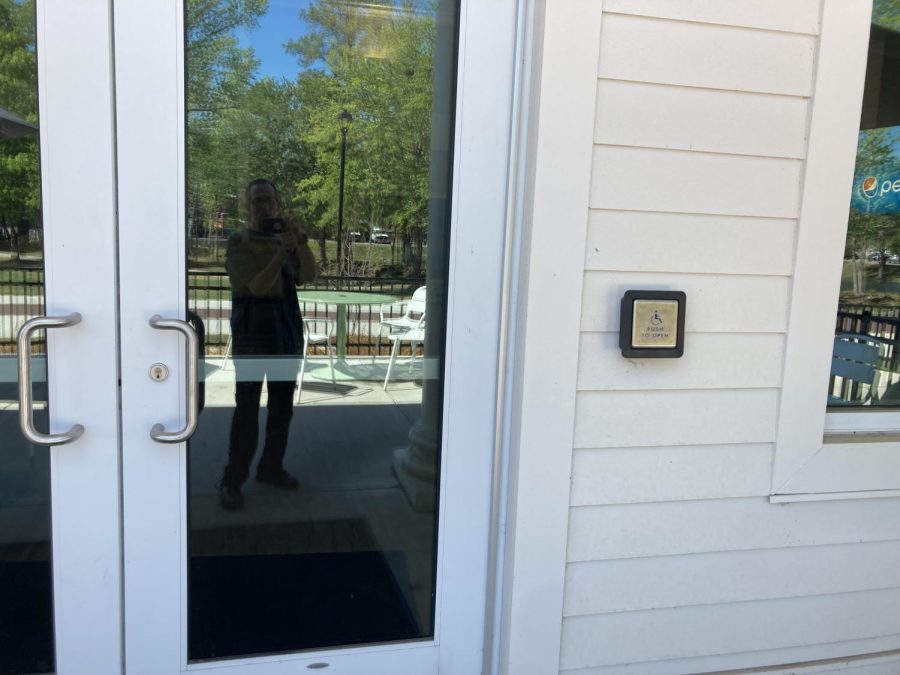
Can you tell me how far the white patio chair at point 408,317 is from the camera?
1.61 meters

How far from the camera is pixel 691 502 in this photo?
1714mm

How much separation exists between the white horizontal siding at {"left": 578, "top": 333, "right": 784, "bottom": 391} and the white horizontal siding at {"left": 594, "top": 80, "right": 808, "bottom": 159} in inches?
17.5

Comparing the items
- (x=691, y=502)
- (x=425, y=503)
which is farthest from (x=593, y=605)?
(x=425, y=503)

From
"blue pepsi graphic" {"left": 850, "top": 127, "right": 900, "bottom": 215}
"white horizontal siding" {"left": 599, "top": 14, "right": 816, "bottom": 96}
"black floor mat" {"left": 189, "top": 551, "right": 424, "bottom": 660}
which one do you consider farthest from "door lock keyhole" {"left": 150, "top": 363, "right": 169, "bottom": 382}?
"blue pepsi graphic" {"left": 850, "top": 127, "right": 900, "bottom": 215}

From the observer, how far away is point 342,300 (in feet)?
5.27

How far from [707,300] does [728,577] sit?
72 centimetres

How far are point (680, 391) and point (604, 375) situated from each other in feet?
0.68

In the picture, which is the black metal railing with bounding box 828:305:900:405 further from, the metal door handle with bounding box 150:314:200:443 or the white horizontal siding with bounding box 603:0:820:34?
the metal door handle with bounding box 150:314:200:443

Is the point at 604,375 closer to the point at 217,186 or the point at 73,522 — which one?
the point at 217,186

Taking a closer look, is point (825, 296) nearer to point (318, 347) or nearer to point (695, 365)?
point (695, 365)

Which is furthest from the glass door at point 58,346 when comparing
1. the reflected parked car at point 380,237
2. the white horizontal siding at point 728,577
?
the white horizontal siding at point 728,577

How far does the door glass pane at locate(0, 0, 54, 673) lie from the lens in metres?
1.31

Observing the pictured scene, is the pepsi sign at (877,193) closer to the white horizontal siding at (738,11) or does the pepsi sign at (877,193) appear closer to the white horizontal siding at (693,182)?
the white horizontal siding at (693,182)

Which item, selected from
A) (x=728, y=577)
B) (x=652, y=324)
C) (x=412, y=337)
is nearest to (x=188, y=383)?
(x=412, y=337)
